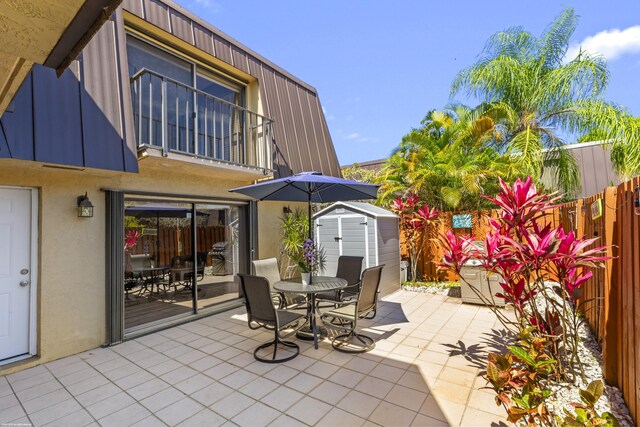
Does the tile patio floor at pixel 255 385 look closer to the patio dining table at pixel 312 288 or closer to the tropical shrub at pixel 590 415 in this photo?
the patio dining table at pixel 312 288

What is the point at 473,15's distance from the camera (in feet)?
22.6

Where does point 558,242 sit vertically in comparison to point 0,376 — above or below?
above

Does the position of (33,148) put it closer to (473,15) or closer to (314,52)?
(314,52)

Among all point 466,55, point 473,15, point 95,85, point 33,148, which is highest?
point 466,55

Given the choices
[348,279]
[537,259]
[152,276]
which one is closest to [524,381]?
[537,259]

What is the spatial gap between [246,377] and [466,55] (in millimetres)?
11122

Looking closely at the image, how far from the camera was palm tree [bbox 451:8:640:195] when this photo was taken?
8.16m

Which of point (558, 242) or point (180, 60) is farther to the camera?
point (180, 60)

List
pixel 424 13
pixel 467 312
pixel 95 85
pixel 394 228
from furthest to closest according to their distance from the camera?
pixel 394 228 < pixel 424 13 < pixel 467 312 < pixel 95 85

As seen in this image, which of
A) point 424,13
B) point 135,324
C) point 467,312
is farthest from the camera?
point 424,13

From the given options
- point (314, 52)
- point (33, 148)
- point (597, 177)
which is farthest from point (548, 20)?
point (33, 148)

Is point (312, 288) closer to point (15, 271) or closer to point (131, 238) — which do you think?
point (131, 238)

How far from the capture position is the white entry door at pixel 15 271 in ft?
13.0

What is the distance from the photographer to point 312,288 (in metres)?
4.40
